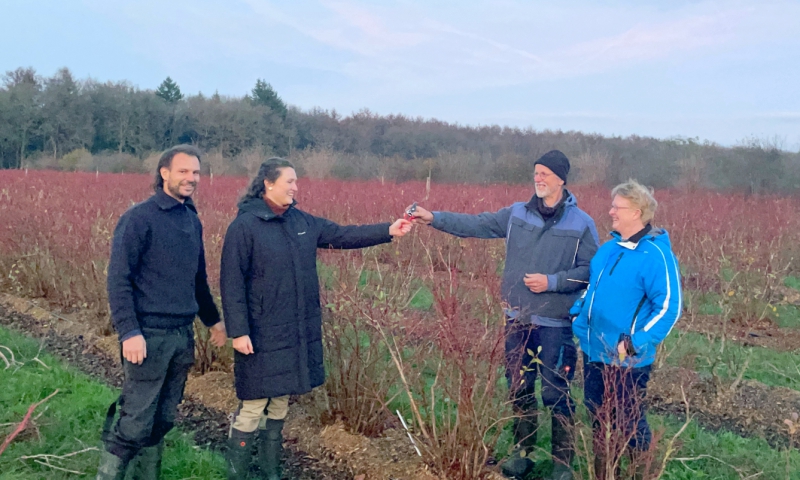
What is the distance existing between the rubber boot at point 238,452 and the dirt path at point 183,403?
409mm

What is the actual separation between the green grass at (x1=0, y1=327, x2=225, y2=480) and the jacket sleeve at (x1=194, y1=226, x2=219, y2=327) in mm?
858

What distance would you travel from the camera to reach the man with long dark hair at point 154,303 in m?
2.50

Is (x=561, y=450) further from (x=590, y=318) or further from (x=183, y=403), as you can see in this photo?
(x=183, y=403)

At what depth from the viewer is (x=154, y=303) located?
259cm

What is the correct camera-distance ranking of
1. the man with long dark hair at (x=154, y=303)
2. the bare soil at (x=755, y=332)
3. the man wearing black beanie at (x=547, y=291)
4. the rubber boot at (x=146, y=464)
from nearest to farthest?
the man with long dark hair at (x=154, y=303), the rubber boot at (x=146, y=464), the man wearing black beanie at (x=547, y=291), the bare soil at (x=755, y=332)

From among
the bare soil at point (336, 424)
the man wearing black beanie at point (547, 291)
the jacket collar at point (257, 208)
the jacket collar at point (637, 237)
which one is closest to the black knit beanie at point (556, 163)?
the man wearing black beanie at point (547, 291)

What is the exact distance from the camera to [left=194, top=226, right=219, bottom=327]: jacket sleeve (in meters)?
2.94

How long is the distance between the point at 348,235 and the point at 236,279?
0.70 m

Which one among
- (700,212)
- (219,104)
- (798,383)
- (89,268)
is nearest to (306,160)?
(219,104)

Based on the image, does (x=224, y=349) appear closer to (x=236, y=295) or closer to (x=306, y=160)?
(x=236, y=295)

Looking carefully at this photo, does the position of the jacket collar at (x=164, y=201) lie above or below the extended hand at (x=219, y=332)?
above

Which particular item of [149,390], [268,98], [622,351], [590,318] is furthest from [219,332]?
[268,98]

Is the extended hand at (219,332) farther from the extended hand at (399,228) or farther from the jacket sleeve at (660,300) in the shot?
the jacket sleeve at (660,300)

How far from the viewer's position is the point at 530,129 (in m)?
48.5
